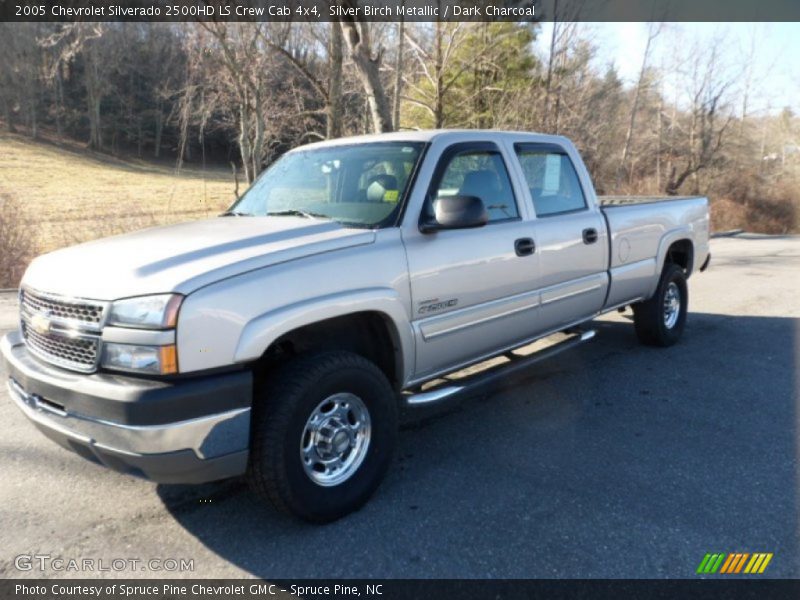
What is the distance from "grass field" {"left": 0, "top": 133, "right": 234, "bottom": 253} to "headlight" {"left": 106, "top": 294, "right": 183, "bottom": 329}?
9976mm

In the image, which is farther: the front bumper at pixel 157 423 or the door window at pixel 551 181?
the door window at pixel 551 181

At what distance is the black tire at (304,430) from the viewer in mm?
2787

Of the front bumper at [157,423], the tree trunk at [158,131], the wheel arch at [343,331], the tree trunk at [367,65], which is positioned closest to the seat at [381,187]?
the wheel arch at [343,331]

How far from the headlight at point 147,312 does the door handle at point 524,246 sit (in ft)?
7.70

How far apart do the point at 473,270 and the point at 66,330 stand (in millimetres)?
2232

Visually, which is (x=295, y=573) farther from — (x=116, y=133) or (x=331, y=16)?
(x=116, y=133)

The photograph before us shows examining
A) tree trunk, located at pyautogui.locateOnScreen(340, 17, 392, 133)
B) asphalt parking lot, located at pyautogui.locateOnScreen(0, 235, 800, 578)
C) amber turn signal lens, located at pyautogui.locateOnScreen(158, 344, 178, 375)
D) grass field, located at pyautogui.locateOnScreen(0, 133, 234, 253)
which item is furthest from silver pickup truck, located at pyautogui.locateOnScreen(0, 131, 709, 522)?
grass field, located at pyautogui.locateOnScreen(0, 133, 234, 253)

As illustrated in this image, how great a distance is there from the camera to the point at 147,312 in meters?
2.54

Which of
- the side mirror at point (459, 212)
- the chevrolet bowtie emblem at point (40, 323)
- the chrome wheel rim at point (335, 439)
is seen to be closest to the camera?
the chevrolet bowtie emblem at point (40, 323)

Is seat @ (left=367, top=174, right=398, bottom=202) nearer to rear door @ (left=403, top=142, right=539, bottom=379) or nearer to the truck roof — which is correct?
rear door @ (left=403, top=142, right=539, bottom=379)

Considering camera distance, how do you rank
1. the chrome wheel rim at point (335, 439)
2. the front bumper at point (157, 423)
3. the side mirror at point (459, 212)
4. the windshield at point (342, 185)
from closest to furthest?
the front bumper at point (157, 423) → the chrome wheel rim at point (335, 439) → the side mirror at point (459, 212) → the windshield at point (342, 185)

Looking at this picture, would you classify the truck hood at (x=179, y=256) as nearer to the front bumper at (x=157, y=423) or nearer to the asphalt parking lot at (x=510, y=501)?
the front bumper at (x=157, y=423)

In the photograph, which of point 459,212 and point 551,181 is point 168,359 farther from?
point 551,181

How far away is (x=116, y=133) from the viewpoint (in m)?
64.3
